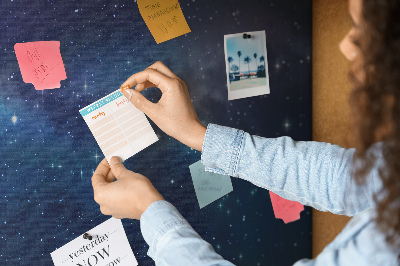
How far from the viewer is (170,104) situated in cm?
73

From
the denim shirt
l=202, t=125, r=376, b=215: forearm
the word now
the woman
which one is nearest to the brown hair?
the woman

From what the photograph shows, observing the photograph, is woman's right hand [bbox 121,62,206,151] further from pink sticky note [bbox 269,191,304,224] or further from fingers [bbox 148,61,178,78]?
pink sticky note [bbox 269,191,304,224]

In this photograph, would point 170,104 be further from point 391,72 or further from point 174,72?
point 391,72

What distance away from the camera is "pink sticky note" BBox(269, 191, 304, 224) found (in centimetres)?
96

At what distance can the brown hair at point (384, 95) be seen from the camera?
16.8 inches

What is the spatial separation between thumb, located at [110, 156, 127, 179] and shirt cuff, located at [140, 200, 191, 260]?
6.3 inches

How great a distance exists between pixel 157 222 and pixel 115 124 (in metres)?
0.27

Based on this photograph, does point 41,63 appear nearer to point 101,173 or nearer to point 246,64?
point 101,173

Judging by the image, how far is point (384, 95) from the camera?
441 millimetres

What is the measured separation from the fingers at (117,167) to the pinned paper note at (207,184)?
0.18m

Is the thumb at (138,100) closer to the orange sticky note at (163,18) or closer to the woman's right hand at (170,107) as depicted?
the woman's right hand at (170,107)

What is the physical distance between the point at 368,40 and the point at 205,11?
1.57ft

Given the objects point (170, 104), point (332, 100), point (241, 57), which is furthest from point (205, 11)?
point (332, 100)

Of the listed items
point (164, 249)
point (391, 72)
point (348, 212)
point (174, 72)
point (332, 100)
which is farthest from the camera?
point (332, 100)
